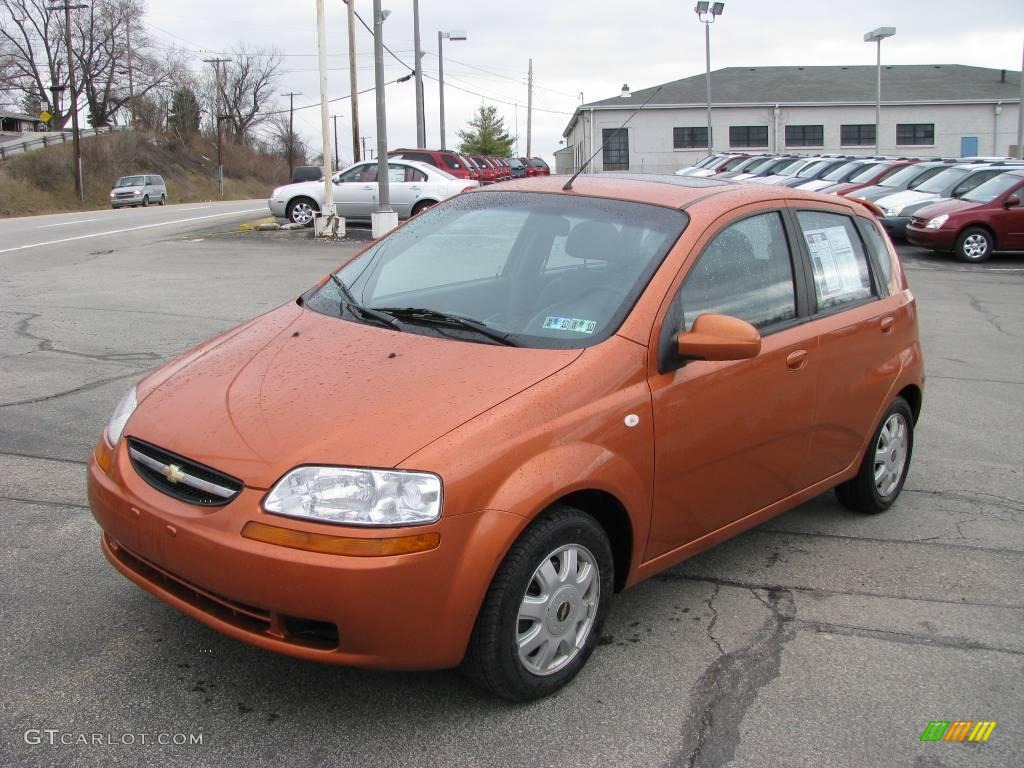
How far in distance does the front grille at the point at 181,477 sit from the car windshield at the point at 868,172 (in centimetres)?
2335

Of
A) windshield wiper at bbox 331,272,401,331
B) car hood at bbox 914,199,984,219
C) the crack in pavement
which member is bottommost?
the crack in pavement

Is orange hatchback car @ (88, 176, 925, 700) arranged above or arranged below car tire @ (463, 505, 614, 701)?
above

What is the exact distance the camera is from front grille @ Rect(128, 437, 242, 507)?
299 centimetres

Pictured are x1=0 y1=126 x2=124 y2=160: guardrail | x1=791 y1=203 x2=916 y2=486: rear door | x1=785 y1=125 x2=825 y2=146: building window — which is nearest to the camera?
x1=791 y1=203 x2=916 y2=486: rear door

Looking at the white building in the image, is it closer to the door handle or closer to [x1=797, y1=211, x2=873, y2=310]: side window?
[x1=797, y1=211, x2=873, y2=310]: side window

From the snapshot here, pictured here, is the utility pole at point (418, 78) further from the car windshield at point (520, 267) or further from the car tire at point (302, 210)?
the car windshield at point (520, 267)

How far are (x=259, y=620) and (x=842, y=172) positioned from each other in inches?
991

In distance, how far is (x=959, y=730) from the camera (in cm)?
321

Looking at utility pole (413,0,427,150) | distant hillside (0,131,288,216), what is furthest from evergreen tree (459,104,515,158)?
utility pole (413,0,427,150)

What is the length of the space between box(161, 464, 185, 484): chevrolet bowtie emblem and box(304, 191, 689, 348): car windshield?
1.01 metres

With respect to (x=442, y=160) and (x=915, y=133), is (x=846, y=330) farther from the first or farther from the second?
(x=915, y=133)

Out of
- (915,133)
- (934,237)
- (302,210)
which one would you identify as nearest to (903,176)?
(934,237)

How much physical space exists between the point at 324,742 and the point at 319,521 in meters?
0.69

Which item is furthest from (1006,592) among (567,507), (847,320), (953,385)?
(953,385)
